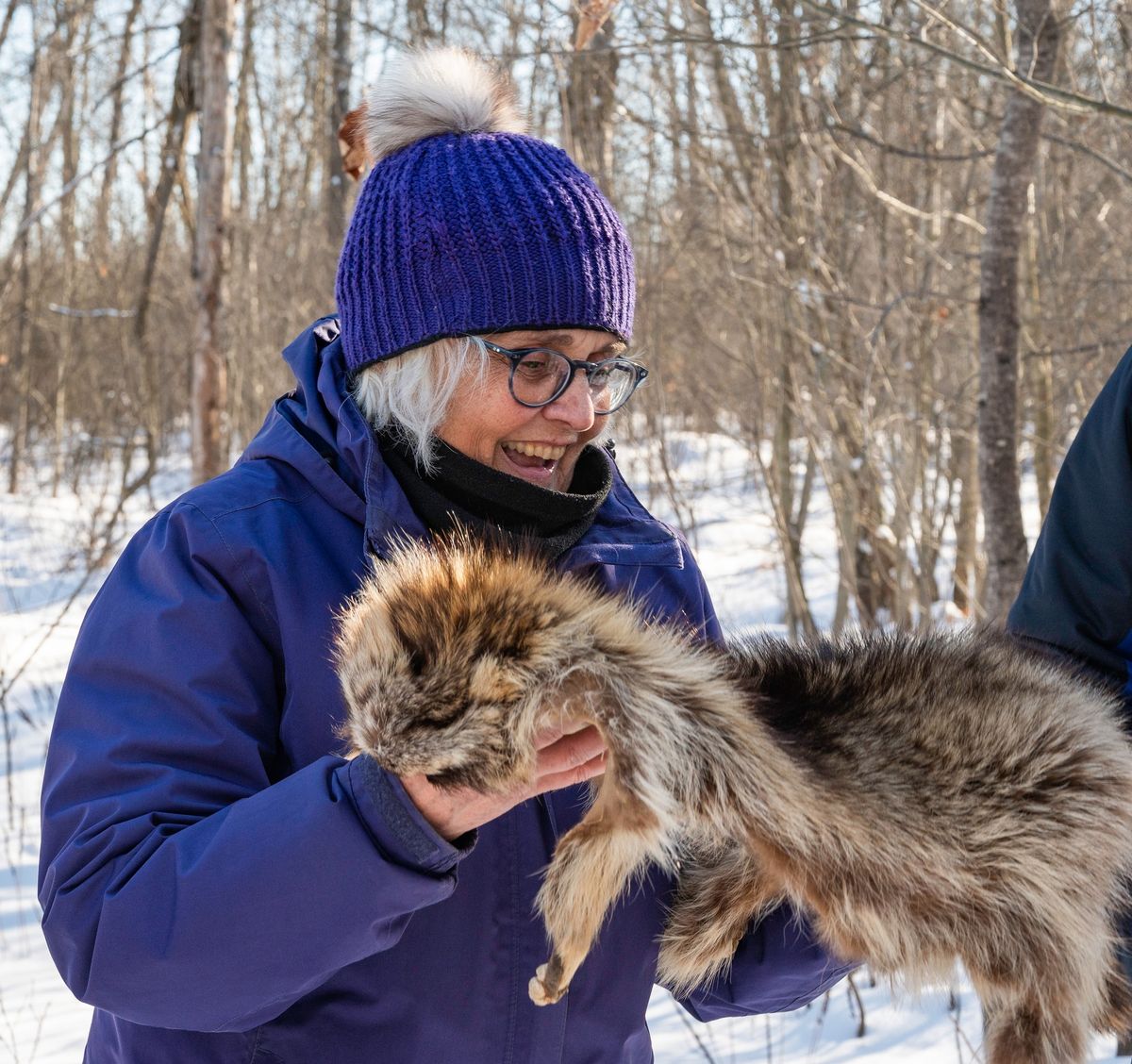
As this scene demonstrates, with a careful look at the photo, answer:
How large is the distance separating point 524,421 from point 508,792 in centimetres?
71

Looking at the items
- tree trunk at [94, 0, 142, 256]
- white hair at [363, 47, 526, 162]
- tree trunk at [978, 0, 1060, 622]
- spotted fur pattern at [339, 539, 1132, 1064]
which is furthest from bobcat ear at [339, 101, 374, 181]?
tree trunk at [94, 0, 142, 256]

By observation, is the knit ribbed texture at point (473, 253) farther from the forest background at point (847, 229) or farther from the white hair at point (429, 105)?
the forest background at point (847, 229)

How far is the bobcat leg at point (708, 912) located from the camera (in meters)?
1.47

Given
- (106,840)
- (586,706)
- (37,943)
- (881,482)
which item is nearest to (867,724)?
(586,706)

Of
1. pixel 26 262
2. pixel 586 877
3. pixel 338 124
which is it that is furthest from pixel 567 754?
pixel 26 262

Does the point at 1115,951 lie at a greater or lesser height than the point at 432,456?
lesser

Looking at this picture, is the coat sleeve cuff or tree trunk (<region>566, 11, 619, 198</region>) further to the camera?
tree trunk (<region>566, 11, 619, 198</region>)

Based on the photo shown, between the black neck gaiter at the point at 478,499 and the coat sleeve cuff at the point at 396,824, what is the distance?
52 cm

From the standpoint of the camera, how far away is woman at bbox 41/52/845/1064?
3.82ft

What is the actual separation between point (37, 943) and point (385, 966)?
347 cm

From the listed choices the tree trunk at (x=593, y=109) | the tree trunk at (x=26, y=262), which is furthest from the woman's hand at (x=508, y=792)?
the tree trunk at (x=26, y=262)

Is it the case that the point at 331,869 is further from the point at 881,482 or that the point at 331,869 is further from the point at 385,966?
the point at 881,482

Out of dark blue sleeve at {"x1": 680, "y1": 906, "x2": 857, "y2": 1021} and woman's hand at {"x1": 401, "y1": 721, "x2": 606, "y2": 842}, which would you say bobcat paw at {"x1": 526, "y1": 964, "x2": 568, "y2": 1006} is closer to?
woman's hand at {"x1": 401, "y1": 721, "x2": 606, "y2": 842}

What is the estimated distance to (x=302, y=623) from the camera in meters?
1.46
